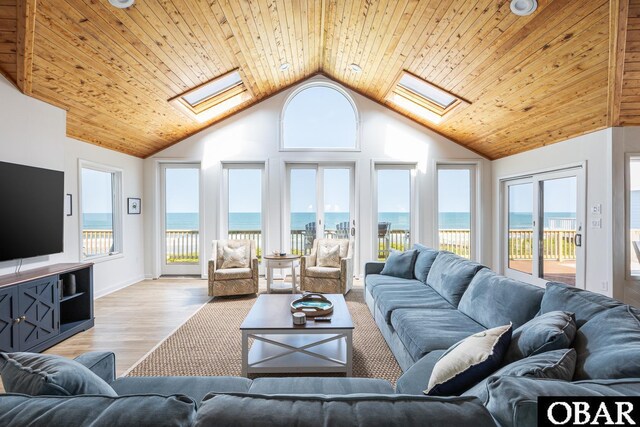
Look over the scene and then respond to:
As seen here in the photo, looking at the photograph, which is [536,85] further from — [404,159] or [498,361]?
[498,361]

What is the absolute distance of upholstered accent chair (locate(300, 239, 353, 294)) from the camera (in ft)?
15.7

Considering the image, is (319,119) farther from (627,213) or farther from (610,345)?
(610,345)

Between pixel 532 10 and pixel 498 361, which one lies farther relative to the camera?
pixel 532 10

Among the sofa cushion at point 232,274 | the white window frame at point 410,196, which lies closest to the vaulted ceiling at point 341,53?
the white window frame at point 410,196

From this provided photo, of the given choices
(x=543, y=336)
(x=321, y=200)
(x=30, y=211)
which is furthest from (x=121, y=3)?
(x=321, y=200)

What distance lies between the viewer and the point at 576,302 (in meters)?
1.64

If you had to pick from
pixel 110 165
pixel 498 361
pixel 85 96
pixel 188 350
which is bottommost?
pixel 188 350

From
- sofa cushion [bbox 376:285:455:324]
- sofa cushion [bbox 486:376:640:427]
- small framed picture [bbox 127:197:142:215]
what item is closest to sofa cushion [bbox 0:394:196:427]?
sofa cushion [bbox 486:376:640:427]

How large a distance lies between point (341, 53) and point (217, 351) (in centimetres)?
430

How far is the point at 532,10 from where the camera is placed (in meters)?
2.72

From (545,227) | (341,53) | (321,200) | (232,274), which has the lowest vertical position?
(232,274)

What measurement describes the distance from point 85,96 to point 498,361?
460cm

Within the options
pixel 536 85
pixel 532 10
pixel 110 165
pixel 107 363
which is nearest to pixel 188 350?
pixel 107 363

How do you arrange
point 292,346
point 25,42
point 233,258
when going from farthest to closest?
point 233,258
point 25,42
point 292,346
